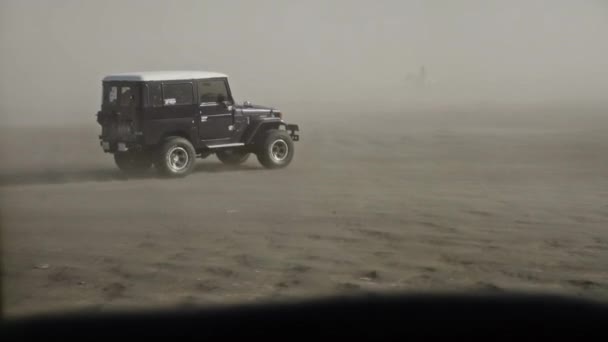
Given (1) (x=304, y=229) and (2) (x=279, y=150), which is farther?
(2) (x=279, y=150)

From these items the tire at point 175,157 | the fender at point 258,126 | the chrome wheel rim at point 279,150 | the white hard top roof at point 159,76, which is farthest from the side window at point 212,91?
the chrome wheel rim at point 279,150

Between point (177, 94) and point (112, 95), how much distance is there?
1.02 m

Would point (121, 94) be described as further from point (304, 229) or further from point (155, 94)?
point (304, 229)

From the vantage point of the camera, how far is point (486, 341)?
5488 mm

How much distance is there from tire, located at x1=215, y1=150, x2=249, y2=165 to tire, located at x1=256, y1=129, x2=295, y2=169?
72 cm

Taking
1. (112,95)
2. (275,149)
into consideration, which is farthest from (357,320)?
(275,149)

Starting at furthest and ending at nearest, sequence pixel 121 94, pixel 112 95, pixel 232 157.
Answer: pixel 232 157, pixel 112 95, pixel 121 94

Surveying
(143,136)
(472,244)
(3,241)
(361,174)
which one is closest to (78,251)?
(3,241)

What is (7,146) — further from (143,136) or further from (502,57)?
(502,57)

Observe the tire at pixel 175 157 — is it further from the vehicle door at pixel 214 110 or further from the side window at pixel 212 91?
the side window at pixel 212 91

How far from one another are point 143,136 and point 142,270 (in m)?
6.24

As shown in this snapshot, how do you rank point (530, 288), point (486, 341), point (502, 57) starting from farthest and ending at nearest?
point (502, 57) → point (530, 288) → point (486, 341)

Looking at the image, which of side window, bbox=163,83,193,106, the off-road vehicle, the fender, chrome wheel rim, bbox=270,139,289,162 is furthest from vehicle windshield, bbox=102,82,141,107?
chrome wheel rim, bbox=270,139,289,162

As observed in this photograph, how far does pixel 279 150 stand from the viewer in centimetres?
1531
